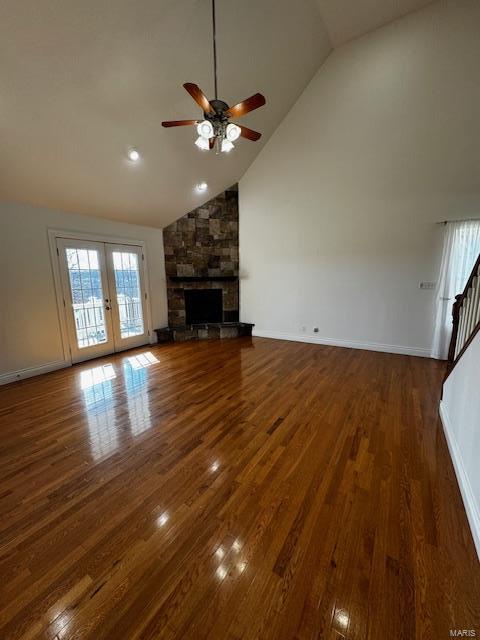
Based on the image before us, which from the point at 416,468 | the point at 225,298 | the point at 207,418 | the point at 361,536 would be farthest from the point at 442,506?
the point at 225,298

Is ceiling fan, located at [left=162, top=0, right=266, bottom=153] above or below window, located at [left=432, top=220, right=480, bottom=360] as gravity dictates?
above

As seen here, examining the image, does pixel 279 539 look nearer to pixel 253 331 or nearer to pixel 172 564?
pixel 172 564

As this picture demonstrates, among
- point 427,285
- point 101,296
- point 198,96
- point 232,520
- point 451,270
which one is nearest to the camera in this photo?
point 232,520

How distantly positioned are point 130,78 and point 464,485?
15.5 feet

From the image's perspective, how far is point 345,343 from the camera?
5113 millimetres

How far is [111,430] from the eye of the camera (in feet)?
8.14

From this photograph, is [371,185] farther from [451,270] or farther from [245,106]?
[245,106]

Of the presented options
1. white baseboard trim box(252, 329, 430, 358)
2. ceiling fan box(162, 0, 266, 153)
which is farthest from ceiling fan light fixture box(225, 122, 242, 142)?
white baseboard trim box(252, 329, 430, 358)

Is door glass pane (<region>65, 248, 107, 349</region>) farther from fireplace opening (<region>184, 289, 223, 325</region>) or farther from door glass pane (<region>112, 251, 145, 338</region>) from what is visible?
fireplace opening (<region>184, 289, 223, 325</region>)

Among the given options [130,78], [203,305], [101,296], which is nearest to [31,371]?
[101,296]

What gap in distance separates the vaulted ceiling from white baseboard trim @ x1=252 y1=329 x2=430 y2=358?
3525mm

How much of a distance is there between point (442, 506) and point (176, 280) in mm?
5415

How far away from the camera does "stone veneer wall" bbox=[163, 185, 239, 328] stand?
5748 mm

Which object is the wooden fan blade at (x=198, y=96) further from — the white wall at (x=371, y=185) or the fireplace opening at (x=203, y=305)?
the fireplace opening at (x=203, y=305)
